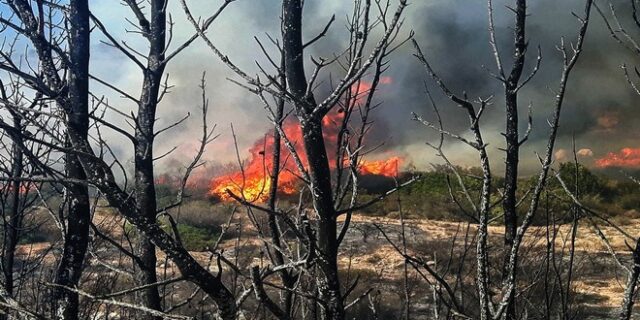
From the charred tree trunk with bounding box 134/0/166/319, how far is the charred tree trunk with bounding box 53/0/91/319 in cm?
36

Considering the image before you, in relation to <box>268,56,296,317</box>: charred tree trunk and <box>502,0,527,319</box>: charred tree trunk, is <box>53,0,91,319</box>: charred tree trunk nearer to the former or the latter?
<box>268,56,296,317</box>: charred tree trunk

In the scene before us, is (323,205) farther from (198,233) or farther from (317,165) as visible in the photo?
(198,233)

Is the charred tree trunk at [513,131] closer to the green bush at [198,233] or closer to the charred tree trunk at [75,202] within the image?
the charred tree trunk at [75,202]

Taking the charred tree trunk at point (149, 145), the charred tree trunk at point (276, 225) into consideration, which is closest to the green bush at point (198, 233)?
the charred tree trunk at point (276, 225)

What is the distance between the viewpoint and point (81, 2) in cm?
427

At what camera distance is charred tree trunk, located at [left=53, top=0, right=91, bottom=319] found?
13.0 ft

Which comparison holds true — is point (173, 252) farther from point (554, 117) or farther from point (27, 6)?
point (27, 6)

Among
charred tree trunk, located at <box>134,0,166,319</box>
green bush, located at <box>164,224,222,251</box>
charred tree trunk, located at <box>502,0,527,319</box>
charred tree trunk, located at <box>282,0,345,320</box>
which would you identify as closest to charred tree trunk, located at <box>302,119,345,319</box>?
charred tree trunk, located at <box>282,0,345,320</box>

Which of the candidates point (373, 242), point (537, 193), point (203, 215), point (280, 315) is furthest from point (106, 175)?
point (203, 215)

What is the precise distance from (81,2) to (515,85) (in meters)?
2.99

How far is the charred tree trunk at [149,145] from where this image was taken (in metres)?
3.96

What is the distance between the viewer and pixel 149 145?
4086mm

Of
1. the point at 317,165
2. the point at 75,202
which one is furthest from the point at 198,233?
the point at 317,165

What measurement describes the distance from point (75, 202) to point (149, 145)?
0.62 meters
